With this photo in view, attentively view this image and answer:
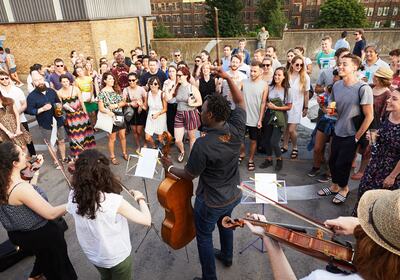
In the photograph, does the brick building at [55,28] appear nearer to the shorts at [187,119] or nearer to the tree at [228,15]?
the shorts at [187,119]

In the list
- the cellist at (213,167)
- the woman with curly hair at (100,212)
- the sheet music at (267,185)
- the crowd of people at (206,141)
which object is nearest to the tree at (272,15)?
the crowd of people at (206,141)

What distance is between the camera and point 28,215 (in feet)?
8.91

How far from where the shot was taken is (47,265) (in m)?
3.12

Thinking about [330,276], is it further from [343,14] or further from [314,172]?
[343,14]

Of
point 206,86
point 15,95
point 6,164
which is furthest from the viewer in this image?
point 206,86

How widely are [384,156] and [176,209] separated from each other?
2.61 metres

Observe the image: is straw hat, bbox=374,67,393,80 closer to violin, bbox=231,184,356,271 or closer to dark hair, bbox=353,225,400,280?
violin, bbox=231,184,356,271

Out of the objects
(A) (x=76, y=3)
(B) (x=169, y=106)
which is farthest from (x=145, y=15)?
(B) (x=169, y=106)

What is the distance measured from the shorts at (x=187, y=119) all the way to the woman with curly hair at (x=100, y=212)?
3.51m

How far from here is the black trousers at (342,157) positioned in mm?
4496

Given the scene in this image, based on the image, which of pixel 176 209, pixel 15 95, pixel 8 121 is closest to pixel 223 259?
pixel 176 209

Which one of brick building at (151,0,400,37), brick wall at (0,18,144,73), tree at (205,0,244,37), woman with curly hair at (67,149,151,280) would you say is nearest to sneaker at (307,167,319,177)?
woman with curly hair at (67,149,151,280)

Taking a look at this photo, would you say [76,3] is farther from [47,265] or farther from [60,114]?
[47,265]

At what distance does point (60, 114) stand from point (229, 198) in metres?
4.26
